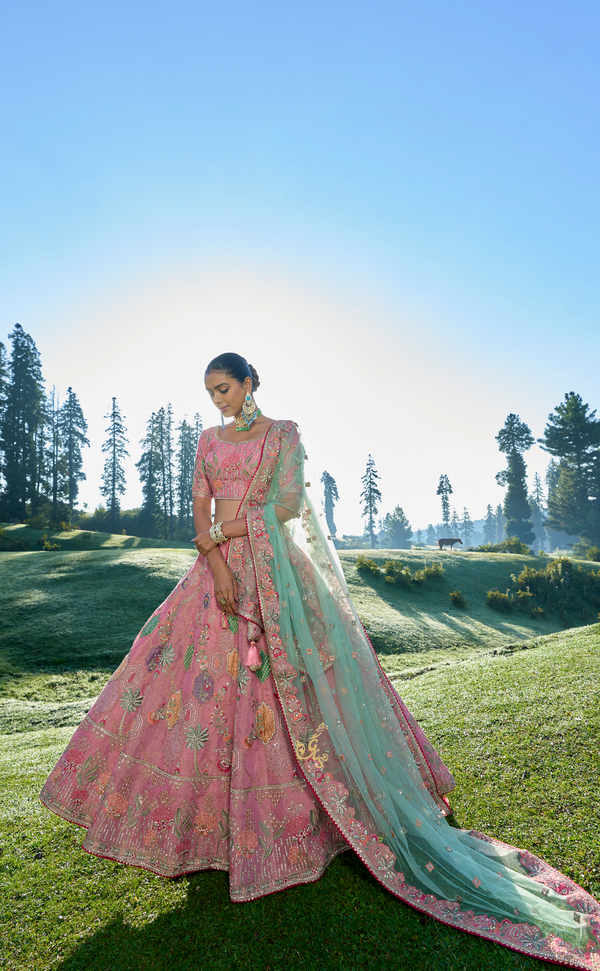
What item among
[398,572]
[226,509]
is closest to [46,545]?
[398,572]

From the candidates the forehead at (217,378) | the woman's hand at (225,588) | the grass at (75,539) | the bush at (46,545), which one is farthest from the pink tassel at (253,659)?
the bush at (46,545)

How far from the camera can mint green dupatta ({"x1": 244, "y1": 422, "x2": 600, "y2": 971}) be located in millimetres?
2082

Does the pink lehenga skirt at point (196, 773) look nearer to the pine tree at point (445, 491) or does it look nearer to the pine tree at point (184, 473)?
the pine tree at point (184, 473)

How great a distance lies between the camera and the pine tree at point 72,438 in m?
43.1

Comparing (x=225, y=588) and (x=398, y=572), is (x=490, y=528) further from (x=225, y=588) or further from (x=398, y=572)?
(x=225, y=588)

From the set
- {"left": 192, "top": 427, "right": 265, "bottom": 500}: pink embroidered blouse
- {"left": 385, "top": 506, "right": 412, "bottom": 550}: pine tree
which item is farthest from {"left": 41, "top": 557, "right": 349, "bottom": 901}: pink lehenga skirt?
{"left": 385, "top": 506, "right": 412, "bottom": 550}: pine tree

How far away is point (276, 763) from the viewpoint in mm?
2443

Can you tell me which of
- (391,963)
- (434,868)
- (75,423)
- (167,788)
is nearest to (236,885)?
(167,788)

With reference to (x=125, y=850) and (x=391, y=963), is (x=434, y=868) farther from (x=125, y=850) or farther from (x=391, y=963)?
(x=125, y=850)

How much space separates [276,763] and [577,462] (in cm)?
5562

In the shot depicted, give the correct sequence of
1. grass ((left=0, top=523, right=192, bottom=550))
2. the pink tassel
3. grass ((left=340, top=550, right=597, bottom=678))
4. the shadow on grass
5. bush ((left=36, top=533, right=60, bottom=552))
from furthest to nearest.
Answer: grass ((left=0, top=523, right=192, bottom=550)) < bush ((left=36, top=533, right=60, bottom=552)) < grass ((left=340, top=550, right=597, bottom=678)) < the pink tassel < the shadow on grass

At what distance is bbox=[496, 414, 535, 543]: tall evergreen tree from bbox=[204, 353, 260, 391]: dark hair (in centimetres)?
5251

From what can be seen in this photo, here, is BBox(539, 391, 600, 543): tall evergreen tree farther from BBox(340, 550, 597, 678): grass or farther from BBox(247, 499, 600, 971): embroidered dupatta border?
BBox(247, 499, 600, 971): embroidered dupatta border

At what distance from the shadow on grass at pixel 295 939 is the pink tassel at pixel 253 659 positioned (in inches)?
39.3
